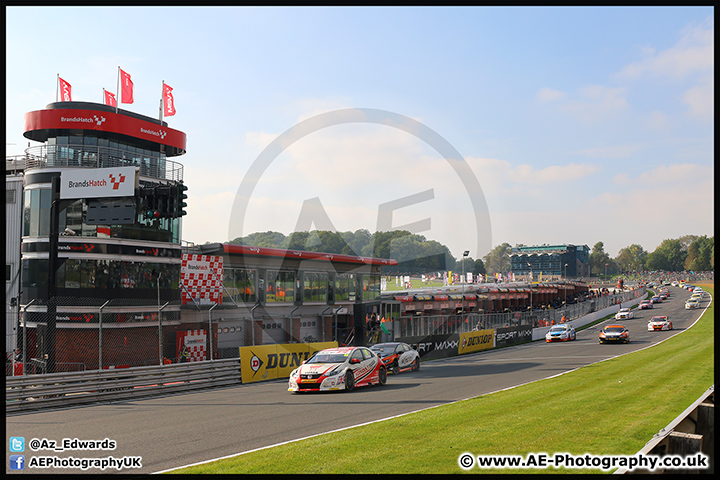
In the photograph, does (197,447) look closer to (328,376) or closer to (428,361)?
(328,376)

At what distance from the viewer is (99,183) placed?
23.9 meters

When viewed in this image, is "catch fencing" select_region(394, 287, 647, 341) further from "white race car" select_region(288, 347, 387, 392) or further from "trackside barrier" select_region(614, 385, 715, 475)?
"trackside barrier" select_region(614, 385, 715, 475)

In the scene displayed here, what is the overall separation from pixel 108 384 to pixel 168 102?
68.6 ft

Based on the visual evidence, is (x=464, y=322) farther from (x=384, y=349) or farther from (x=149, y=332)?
(x=149, y=332)

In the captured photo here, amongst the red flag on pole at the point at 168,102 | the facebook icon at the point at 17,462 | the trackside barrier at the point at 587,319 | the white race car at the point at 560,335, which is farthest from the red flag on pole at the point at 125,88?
the trackside barrier at the point at 587,319

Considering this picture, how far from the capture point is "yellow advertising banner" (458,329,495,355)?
36134mm

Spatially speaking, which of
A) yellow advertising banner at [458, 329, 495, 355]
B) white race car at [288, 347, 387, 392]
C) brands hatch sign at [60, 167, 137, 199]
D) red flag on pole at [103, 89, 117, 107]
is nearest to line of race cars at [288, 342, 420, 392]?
white race car at [288, 347, 387, 392]

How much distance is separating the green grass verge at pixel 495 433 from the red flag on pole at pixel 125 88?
25.2 meters

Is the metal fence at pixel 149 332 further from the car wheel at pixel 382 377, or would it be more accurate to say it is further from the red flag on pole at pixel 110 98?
the red flag on pole at pixel 110 98

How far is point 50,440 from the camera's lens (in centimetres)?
1002

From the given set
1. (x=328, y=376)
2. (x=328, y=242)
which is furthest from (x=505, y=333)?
(x=328, y=242)

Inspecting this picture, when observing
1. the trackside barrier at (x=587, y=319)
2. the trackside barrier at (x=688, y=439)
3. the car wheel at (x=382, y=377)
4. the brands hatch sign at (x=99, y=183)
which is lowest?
the trackside barrier at (x=587, y=319)

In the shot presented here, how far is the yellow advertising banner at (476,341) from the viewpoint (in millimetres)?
36134

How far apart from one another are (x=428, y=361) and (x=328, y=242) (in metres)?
79.1
